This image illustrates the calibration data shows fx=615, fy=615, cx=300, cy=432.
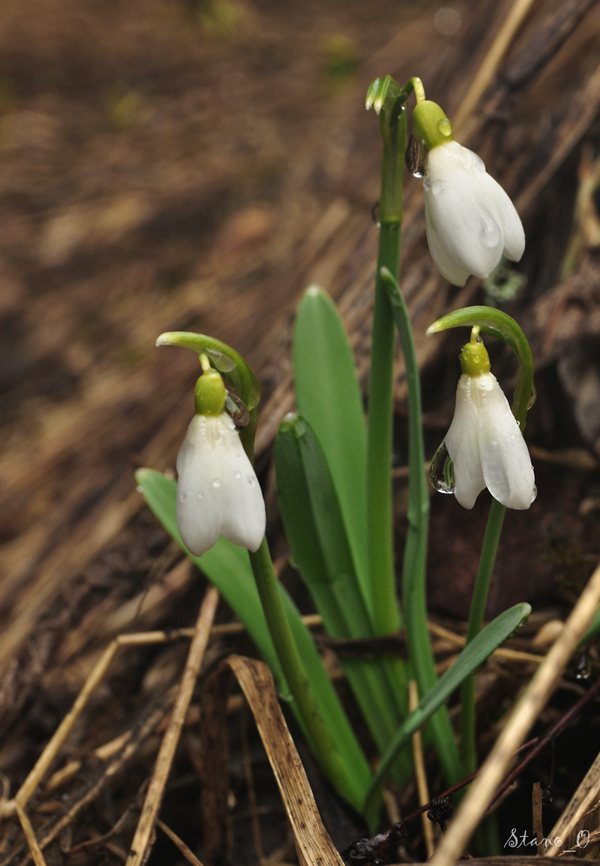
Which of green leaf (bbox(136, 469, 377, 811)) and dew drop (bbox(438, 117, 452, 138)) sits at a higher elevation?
dew drop (bbox(438, 117, 452, 138))

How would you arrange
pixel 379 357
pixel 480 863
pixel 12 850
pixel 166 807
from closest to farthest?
pixel 480 863, pixel 379 357, pixel 12 850, pixel 166 807

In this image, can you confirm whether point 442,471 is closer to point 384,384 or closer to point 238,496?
point 384,384

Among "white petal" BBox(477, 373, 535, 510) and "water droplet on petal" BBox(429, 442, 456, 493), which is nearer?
"white petal" BBox(477, 373, 535, 510)

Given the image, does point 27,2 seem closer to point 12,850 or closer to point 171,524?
point 171,524

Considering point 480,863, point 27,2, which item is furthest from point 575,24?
point 27,2

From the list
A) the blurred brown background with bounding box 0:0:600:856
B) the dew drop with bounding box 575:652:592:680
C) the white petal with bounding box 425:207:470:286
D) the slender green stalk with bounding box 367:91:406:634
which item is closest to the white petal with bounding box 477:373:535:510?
the white petal with bounding box 425:207:470:286

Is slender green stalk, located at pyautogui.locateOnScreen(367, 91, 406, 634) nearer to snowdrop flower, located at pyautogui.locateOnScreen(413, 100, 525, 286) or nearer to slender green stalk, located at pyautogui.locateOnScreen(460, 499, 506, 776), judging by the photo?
snowdrop flower, located at pyautogui.locateOnScreen(413, 100, 525, 286)

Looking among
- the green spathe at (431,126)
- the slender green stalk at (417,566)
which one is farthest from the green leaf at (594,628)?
the green spathe at (431,126)
